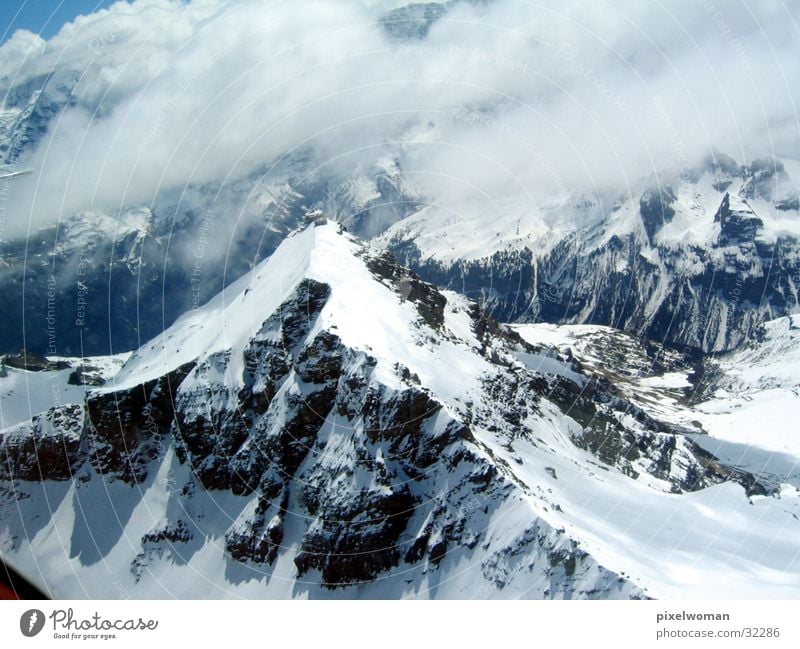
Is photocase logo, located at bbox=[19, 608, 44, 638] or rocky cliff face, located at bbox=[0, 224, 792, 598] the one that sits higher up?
photocase logo, located at bbox=[19, 608, 44, 638]

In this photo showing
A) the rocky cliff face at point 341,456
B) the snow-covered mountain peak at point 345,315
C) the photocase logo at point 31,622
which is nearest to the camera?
the photocase logo at point 31,622

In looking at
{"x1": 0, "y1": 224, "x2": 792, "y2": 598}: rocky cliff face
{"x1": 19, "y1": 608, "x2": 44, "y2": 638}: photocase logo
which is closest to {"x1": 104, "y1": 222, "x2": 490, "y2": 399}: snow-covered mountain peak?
{"x1": 0, "y1": 224, "x2": 792, "y2": 598}: rocky cliff face

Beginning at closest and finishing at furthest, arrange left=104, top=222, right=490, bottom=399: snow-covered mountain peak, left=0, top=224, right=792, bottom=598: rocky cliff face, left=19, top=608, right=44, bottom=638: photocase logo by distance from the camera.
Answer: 1. left=19, top=608, right=44, bottom=638: photocase logo
2. left=0, top=224, right=792, bottom=598: rocky cliff face
3. left=104, top=222, right=490, bottom=399: snow-covered mountain peak

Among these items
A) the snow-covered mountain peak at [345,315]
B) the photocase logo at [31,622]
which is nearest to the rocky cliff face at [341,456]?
the snow-covered mountain peak at [345,315]

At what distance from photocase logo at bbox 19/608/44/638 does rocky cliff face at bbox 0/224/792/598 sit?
216ft

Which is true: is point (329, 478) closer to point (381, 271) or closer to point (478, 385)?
point (478, 385)

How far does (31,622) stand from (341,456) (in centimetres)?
8827

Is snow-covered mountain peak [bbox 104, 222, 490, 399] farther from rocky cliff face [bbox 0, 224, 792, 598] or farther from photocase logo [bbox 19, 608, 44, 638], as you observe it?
photocase logo [bbox 19, 608, 44, 638]

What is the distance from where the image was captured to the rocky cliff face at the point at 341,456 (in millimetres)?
105312

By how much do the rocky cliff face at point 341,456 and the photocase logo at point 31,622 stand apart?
216 ft

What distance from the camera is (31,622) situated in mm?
32125

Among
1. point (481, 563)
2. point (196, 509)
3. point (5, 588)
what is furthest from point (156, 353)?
point (5, 588)

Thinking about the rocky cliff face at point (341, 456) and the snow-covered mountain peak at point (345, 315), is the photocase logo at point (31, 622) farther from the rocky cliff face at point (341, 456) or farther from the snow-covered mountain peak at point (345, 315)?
the snow-covered mountain peak at point (345, 315)

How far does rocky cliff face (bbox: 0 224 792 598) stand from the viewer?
10531 cm
